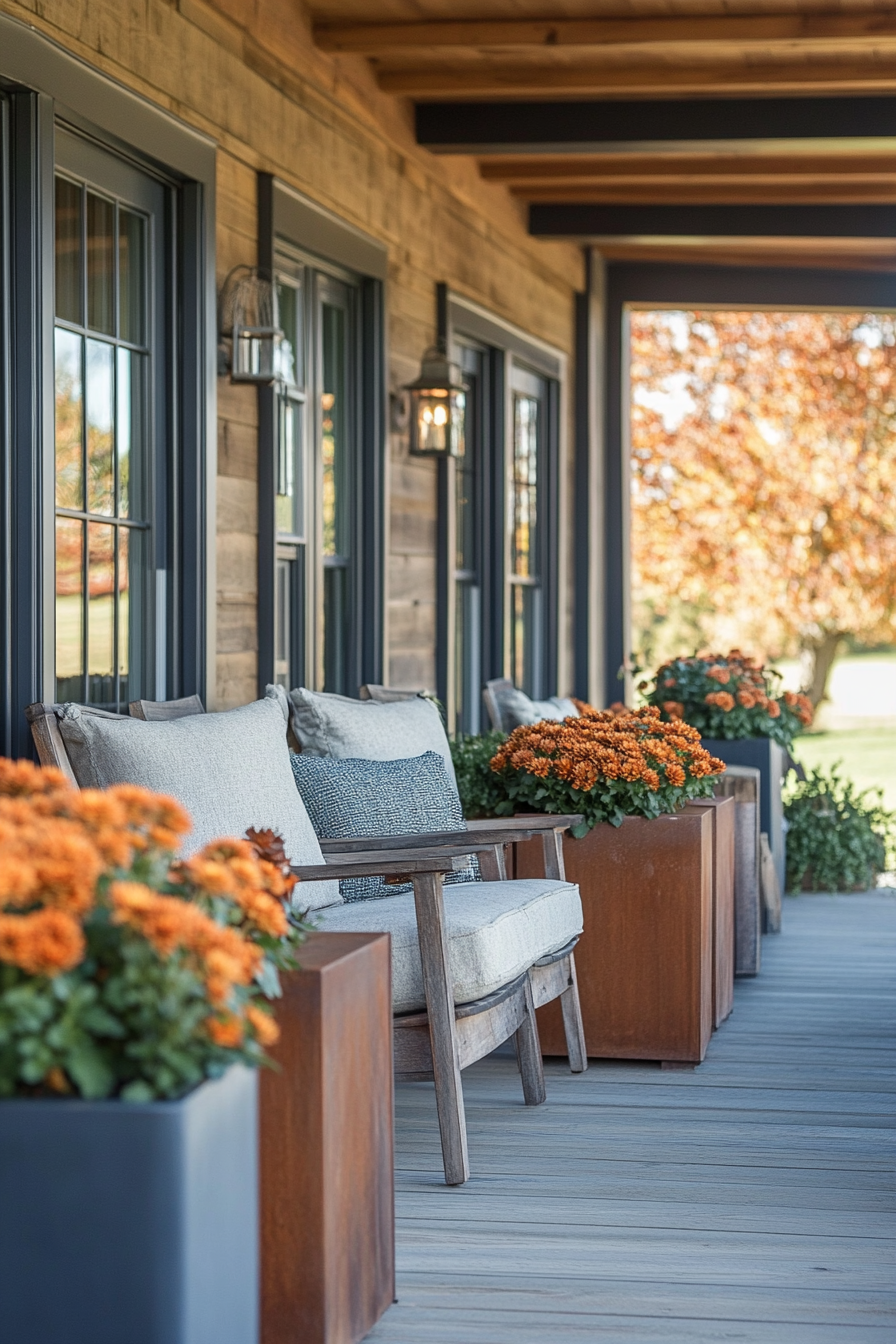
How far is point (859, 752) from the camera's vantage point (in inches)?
567

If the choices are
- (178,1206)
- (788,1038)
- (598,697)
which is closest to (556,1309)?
(178,1206)

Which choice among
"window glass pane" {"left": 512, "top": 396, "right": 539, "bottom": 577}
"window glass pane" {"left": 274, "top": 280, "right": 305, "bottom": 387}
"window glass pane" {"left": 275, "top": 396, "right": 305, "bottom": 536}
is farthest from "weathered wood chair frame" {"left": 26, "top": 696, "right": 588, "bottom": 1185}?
"window glass pane" {"left": 512, "top": 396, "right": 539, "bottom": 577}

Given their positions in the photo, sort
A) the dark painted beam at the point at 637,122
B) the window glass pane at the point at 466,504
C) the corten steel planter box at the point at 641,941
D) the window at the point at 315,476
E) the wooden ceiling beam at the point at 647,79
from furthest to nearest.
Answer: the window glass pane at the point at 466,504, the dark painted beam at the point at 637,122, the wooden ceiling beam at the point at 647,79, the window at the point at 315,476, the corten steel planter box at the point at 641,941

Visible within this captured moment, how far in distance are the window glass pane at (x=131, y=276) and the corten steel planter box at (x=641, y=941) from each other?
157cm

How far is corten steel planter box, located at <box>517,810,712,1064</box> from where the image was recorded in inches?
154

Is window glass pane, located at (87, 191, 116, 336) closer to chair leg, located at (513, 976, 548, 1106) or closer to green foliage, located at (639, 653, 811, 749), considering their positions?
chair leg, located at (513, 976, 548, 1106)

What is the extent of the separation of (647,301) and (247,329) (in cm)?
469

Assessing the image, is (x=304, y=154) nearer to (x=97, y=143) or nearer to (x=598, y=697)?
(x=97, y=143)

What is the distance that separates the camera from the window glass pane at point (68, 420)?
355cm

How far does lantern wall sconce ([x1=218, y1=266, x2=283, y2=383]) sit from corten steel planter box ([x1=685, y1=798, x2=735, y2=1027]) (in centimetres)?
154

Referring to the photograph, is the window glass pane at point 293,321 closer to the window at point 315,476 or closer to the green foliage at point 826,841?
the window at point 315,476

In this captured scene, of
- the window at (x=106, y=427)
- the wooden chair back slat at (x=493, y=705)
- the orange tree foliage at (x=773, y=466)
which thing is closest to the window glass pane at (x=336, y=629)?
the wooden chair back slat at (x=493, y=705)

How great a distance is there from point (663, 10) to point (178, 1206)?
157 inches

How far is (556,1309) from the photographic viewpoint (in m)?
2.40
